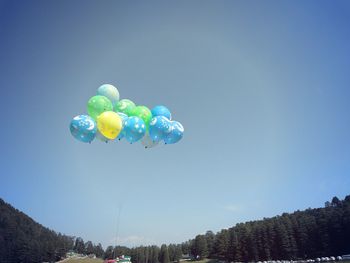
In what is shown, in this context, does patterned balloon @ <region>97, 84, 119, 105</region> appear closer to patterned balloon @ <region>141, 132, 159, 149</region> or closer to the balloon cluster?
the balloon cluster

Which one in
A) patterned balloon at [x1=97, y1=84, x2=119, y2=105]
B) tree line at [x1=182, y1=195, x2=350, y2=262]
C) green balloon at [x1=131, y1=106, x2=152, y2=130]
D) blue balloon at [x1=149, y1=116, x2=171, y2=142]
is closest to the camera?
blue balloon at [x1=149, y1=116, x2=171, y2=142]

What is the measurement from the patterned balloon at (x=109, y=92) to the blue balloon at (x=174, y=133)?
3.41 m

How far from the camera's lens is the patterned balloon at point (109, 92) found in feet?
46.4

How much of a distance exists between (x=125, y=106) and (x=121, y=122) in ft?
5.33

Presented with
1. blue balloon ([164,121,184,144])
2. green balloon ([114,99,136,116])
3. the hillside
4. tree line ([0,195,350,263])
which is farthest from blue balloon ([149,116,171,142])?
the hillside

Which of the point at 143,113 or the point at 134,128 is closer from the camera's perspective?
the point at 134,128

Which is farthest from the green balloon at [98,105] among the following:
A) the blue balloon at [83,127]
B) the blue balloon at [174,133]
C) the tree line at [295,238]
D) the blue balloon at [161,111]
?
the tree line at [295,238]

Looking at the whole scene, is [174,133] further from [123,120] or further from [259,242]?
[259,242]

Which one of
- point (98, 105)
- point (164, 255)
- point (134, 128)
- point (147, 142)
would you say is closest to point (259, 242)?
point (164, 255)

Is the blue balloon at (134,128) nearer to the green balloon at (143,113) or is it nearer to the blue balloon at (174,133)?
the green balloon at (143,113)

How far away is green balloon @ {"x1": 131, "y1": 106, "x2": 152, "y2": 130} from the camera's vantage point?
44.8 ft

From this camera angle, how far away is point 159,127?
42.8 feet

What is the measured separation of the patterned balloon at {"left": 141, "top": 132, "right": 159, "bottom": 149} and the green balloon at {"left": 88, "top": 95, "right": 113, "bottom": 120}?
2.43 metres

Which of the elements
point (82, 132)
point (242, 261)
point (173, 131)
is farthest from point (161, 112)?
point (242, 261)
